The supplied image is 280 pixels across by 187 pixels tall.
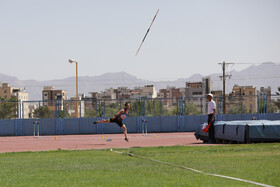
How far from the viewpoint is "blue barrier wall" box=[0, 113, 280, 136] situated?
45.7 metres

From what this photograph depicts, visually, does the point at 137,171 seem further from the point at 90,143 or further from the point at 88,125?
the point at 88,125

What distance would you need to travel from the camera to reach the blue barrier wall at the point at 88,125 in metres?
45.7

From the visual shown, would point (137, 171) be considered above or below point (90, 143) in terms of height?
above

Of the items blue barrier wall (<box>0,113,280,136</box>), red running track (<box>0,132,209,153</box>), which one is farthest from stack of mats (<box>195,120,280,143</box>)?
blue barrier wall (<box>0,113,280,136</box>)

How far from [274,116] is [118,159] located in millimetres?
34252

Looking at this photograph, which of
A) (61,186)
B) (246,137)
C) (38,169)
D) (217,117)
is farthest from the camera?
(217,117)

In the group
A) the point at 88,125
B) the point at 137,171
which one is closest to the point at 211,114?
the point at 137,171

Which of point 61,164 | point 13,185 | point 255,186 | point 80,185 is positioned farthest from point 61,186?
point 61,164

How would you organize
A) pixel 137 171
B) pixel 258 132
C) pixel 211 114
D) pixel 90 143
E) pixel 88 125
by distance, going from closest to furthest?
pixel 137 171 < pixel 258 132 < pixel 211 114 < pixel 90 143 < pixel 88 125

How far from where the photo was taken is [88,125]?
45.7 metres

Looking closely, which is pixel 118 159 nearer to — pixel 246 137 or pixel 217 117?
pixel 246 137

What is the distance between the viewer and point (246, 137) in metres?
20.7

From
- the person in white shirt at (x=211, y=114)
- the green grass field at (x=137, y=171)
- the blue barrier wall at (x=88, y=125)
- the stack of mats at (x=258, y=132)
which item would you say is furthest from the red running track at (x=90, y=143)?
the blue barrier wall at (x=88, y=125)

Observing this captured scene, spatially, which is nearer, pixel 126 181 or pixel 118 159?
pixel 126 181
